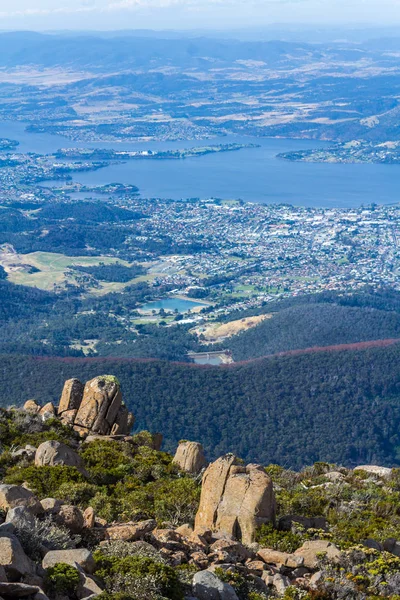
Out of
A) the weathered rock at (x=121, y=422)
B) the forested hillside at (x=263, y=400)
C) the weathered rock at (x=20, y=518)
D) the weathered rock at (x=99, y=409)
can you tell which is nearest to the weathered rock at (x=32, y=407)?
the weathered rock at (x=99, y=409)

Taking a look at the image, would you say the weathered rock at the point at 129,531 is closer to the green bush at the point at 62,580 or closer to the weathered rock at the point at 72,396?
the green bush at the point at 62,580

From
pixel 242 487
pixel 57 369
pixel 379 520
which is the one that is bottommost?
pixel 57 369

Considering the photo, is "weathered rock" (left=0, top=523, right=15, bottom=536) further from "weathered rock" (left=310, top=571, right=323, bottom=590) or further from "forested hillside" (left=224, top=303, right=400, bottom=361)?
"forested hillside" (left=224, top=303, right=400, bottom=361)

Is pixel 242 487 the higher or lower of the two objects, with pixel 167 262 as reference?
higher

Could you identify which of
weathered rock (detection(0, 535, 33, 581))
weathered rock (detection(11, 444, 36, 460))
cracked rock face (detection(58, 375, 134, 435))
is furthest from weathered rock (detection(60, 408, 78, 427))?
weathered rock (detection(0, 535, 33, 581))

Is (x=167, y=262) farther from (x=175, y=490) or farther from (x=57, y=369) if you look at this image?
(x=175, y=490)

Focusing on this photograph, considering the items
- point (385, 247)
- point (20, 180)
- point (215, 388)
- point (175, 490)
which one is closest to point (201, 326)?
point (215, 388)
